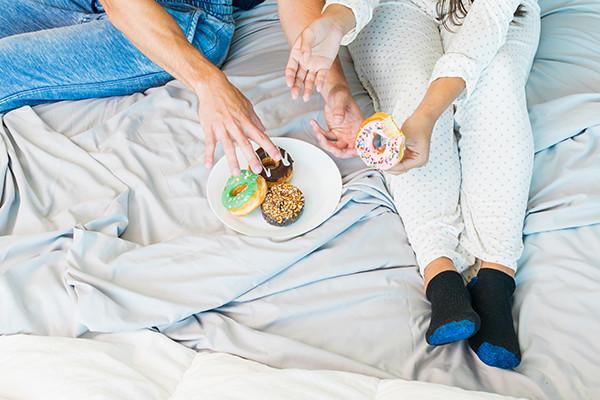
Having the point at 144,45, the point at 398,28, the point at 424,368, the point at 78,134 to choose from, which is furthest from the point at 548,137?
the point at 78,134

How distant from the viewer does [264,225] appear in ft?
3.36

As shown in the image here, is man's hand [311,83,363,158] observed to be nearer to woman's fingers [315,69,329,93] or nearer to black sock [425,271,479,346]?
woman's fingers [315,69,329,93]

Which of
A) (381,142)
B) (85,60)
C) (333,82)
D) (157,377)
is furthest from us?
(85,60)

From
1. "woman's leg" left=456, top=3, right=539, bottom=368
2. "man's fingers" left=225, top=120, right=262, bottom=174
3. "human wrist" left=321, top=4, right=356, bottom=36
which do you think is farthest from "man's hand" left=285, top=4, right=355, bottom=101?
"woman's leg" left=456, top=3, right=539, bottom=368

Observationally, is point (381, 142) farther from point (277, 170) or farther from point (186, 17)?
point (186, 17)

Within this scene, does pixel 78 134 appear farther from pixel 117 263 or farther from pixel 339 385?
pixel 339 385

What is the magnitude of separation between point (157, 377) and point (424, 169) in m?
0.54

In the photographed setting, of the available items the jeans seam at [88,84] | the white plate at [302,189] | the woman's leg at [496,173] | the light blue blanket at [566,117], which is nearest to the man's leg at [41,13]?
the jeans seam at [88,84]

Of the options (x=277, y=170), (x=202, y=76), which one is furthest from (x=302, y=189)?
(x=202, y=76)

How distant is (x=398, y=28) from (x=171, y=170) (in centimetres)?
53

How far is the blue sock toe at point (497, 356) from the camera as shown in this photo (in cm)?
83

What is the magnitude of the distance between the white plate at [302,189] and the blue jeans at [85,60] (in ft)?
1.11

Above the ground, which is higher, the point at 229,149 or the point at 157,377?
the point at 229,149

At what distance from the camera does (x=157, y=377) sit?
81 centimetres
